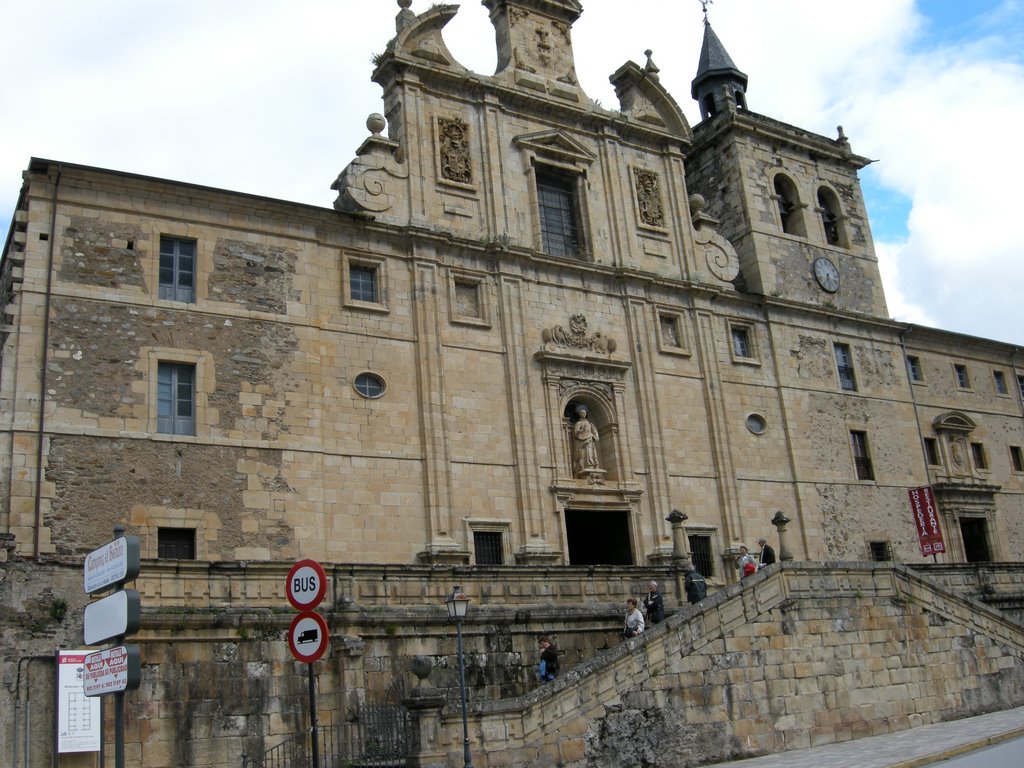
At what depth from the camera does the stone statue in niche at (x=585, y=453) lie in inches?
1032

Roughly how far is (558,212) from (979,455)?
16912 millimetres

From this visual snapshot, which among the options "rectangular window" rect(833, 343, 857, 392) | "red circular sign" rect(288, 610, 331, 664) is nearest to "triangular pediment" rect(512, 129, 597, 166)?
"rectangular window" rect(833, 343, 857, 392)

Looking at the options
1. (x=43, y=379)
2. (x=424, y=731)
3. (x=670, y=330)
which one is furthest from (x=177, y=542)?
(x=670, y=330)

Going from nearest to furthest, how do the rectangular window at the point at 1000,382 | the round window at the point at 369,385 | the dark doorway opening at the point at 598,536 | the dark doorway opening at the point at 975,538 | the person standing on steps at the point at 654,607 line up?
the person standing on steps at the point at 654,607, the round window at the point at 369,385, the dark doorway opening at the point at 598,536, the dark doorway opening at the point at 975,538, the rectangular window at the point at 1000,382

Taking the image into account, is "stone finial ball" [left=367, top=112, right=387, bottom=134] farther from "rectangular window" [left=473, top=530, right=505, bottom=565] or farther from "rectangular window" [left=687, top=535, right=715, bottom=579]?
"rectangular window" [left=687, top=535, right=715, bottom=579]

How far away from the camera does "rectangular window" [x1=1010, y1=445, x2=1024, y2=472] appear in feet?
120

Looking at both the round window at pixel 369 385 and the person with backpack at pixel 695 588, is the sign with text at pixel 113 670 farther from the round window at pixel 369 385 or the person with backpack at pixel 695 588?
the round window at pixel 369 385

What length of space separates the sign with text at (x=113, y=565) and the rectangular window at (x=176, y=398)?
37.9 ft

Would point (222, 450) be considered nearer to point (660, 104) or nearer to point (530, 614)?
point (530, 614)

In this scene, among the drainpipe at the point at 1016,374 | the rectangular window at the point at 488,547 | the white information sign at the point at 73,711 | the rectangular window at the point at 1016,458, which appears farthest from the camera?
the drainpipe at the point at 1016,374

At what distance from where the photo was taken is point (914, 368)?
3525 cm

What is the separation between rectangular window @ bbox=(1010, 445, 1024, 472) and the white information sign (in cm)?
3066

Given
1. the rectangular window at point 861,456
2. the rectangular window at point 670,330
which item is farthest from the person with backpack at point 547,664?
the rectangular window at point 861,456

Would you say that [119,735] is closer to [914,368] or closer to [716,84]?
[914,368]
